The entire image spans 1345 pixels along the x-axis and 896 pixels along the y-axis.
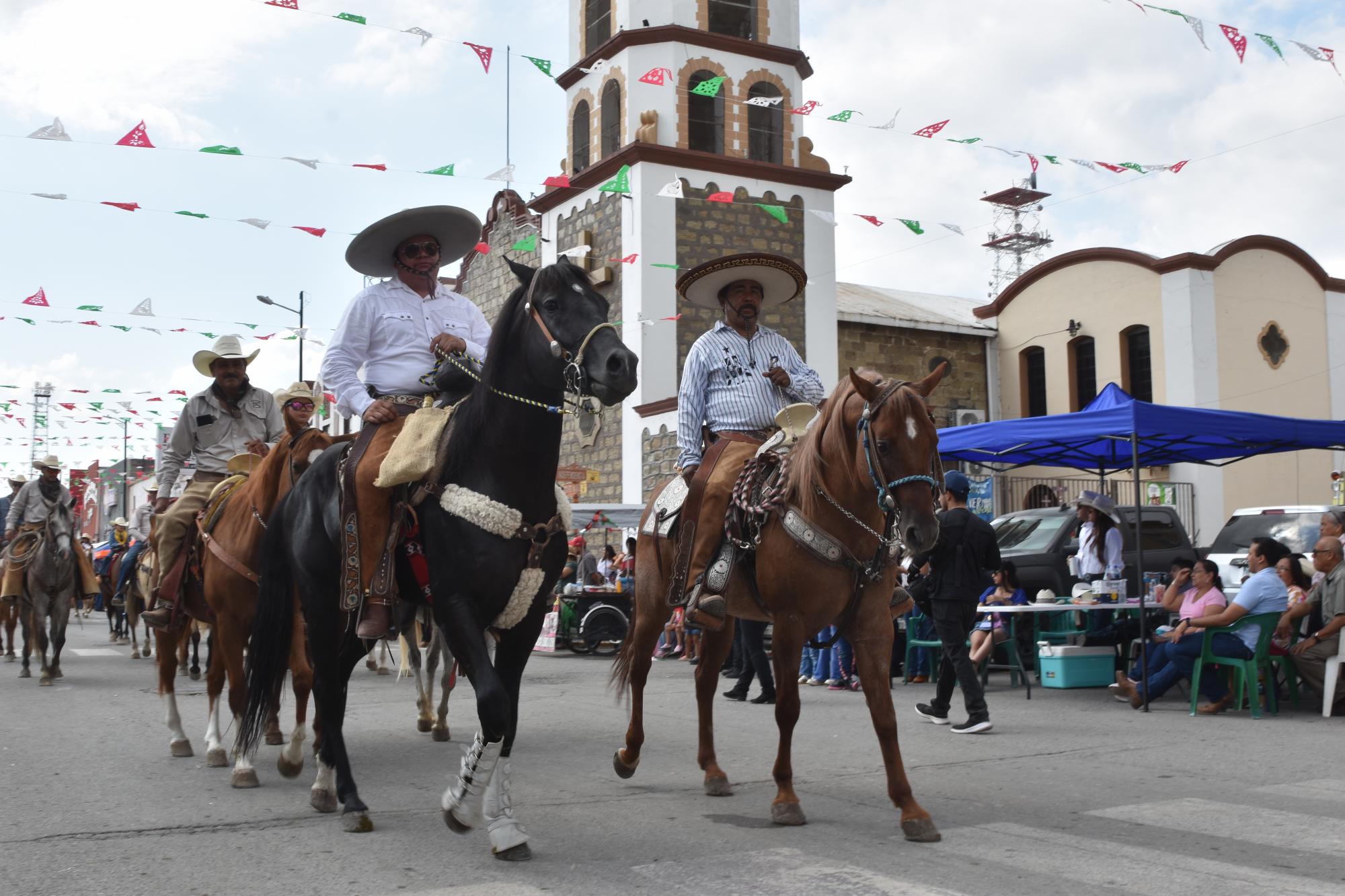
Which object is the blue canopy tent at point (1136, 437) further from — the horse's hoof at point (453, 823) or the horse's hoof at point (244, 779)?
the horse's hoof at point (244, 779)

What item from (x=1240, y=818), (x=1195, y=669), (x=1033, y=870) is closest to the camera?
(x=1033, y=870)

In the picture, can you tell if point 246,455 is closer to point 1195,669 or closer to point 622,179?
point 1195,669

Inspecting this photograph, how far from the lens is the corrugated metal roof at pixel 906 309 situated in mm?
28031

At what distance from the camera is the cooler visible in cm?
1219

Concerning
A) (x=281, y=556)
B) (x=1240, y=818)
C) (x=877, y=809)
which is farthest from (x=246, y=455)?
(x=1240, y=818)

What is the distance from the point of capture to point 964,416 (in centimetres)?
2875

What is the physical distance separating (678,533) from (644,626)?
2.09 ft

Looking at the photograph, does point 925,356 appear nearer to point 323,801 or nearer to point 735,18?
point 735,18

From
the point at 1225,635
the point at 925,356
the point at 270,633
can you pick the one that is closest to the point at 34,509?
the point at 270,633

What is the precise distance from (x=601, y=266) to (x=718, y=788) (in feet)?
65.8

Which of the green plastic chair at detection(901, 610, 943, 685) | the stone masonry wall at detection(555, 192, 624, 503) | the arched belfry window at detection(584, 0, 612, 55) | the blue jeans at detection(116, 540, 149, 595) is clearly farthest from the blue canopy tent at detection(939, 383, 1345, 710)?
the arched belfry window at detection(584, 0, 612, 55)

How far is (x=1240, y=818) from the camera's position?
224 inches

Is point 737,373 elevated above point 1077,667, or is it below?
above

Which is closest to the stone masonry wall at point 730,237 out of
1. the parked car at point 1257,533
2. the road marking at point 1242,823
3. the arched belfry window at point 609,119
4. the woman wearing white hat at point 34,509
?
the arched belfry window at point 609,119
